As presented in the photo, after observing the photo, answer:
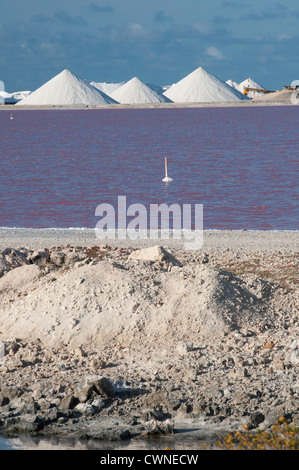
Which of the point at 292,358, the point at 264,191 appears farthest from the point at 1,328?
the point at 264,191

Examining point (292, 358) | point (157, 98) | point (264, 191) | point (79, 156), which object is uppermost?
point (157, 98)

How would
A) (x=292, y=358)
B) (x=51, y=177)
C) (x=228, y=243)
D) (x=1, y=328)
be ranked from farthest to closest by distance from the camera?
1. (x=51, y=177)
2. (x=228, y=243)
3. (x=1, y=328)
4. (x=292, y=358)

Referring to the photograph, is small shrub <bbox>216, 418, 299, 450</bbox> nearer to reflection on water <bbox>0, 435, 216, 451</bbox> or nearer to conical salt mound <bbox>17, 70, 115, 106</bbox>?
reflection on water <bbox>0, 435, 216, 451</bbox>

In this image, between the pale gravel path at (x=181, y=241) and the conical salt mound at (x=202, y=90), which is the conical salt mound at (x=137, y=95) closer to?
the conical salt mound at (x=202, y=90)

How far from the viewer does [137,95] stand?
166250 mm

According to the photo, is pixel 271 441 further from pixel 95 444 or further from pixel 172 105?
pixel 172 105

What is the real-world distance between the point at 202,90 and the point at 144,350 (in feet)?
524

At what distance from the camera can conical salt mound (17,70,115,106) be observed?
158m

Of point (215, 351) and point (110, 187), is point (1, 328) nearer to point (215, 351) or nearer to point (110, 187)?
point (215, 351)

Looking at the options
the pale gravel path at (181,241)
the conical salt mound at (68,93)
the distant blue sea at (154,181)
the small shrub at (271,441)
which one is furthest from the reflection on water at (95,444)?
the conical salt mound at (68,93)

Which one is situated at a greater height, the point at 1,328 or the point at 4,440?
the point at 1,328

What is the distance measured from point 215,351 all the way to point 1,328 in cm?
299

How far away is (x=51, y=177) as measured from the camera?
114 ft

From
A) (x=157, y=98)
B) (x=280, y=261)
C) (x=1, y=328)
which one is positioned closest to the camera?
(x=1, y=328)
